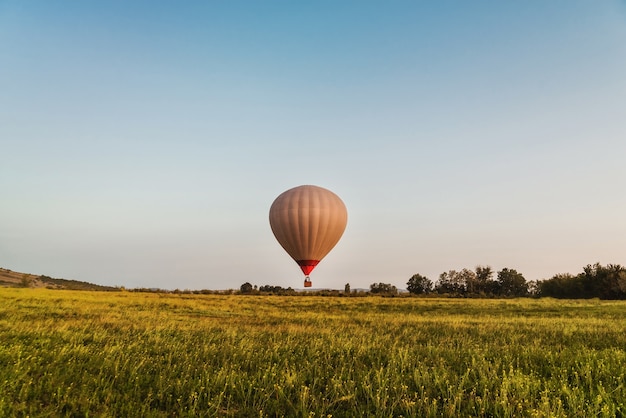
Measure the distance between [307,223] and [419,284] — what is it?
98.7 metres

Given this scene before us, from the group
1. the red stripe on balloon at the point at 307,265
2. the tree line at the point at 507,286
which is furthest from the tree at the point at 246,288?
the red stripe on balloon at the point at 307,265

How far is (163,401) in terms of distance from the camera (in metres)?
6.61

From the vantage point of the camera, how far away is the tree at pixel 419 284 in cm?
13300

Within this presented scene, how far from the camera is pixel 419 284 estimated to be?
135 meters

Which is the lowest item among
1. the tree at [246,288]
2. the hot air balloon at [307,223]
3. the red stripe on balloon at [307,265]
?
the tree at [246,288]

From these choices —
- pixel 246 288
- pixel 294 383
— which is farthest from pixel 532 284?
pixel 294 383

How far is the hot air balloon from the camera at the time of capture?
46094 mm

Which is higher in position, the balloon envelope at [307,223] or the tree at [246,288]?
the balloon envelope at [307,223]

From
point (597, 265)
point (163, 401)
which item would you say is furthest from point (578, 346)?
point (597, 265)

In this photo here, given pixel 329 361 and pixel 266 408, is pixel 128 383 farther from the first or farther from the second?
pixel 329 361

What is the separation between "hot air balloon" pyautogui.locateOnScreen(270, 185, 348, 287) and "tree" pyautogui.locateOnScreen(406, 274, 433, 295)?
91.2 m

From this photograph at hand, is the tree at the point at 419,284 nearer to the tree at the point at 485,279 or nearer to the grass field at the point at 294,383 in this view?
the tree at the point at 485,279

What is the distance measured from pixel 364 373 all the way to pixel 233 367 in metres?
2.67

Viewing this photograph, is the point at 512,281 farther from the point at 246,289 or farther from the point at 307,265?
the point at 307,265
